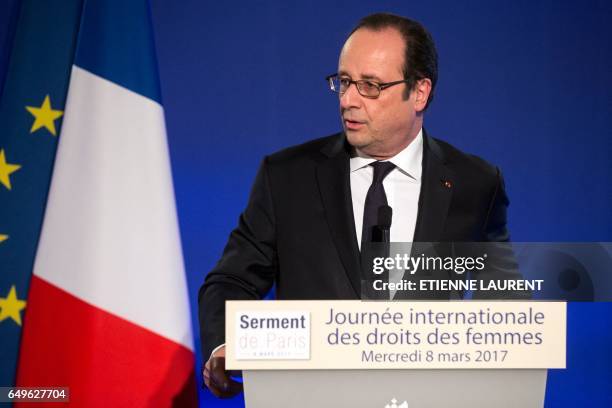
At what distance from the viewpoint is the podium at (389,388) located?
1.19 meters

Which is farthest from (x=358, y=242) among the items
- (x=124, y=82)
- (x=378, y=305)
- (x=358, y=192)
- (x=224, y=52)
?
(x=224, y=52)

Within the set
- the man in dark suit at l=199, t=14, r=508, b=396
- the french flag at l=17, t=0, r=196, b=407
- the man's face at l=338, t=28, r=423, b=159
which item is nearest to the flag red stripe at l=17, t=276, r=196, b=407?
the french flag at l=17, t=0, r=196, b=407

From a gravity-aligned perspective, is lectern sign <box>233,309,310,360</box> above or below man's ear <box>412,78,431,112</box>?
below

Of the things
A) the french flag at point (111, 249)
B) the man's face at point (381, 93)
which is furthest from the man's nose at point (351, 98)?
the french flag at point (111, 249)

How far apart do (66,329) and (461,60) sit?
5.57 feet

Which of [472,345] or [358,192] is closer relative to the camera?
[472,345]

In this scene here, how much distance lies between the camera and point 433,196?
1.91 meters

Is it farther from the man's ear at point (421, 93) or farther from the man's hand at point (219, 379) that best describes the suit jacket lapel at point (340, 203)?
the man's hand at point (219, 379)

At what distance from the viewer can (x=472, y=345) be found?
3.99ft

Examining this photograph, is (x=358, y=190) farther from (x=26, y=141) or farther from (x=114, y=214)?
(x=26, y=141)

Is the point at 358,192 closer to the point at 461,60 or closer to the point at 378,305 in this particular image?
the point at 378,305

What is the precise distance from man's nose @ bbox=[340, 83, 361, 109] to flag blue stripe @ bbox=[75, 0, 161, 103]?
2.40 feet

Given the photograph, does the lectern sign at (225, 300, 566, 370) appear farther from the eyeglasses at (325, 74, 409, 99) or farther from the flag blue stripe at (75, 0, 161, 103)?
the flag blue stripe at (75, 0, 161, 103)

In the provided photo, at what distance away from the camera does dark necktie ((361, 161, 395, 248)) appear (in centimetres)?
184
